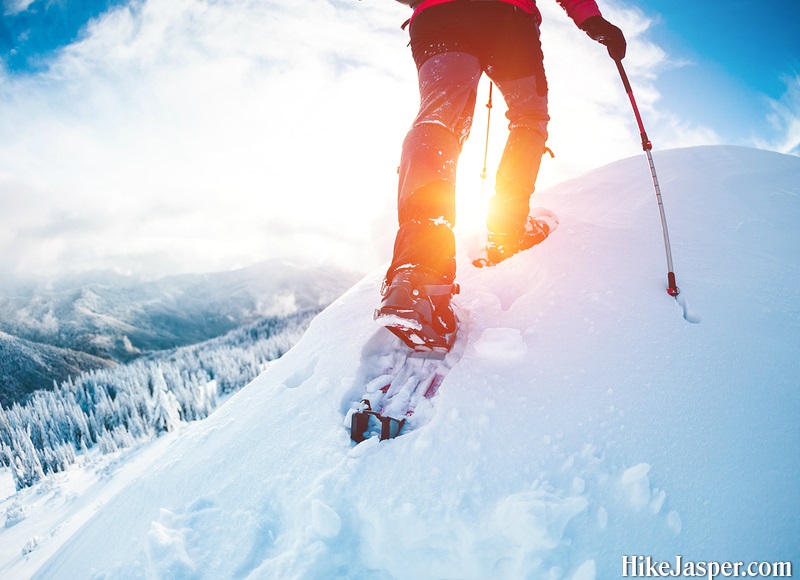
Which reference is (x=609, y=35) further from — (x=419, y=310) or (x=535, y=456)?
(x=535, y=456)

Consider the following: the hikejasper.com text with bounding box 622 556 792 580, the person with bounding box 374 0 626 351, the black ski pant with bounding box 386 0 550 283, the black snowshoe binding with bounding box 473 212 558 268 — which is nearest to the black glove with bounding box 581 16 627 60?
the person with bounding box 374 0 626 351

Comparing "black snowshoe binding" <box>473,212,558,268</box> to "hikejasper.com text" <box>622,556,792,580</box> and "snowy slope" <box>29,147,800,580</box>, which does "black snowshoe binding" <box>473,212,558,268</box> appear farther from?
"hikejasper.com text" <box>622,556,792,580</box>

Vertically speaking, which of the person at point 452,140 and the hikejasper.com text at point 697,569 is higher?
the person at point 452,140

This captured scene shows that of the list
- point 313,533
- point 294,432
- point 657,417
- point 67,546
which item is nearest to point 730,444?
point 657,417

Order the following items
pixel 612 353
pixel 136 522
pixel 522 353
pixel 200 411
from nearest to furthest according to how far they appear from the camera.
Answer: pixel 136 522, pixel 612 353, pixel 522 353, pixel 200 411

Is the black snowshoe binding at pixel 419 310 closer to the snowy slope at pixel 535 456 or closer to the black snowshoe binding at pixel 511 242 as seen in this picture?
the snowy slope at pixel 535 456

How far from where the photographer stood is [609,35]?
270 cm

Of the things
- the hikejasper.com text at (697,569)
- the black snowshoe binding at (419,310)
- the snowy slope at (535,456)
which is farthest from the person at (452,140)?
the hikejasper.com text at (697,569)

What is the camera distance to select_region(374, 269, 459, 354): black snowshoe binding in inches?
70.3

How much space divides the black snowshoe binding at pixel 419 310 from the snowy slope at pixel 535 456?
191 mm

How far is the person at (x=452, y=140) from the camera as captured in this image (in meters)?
1.89

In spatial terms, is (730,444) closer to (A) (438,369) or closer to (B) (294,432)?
(A) (438,369)

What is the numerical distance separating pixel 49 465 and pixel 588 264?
11.4m

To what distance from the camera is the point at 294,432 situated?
1.74 metres
